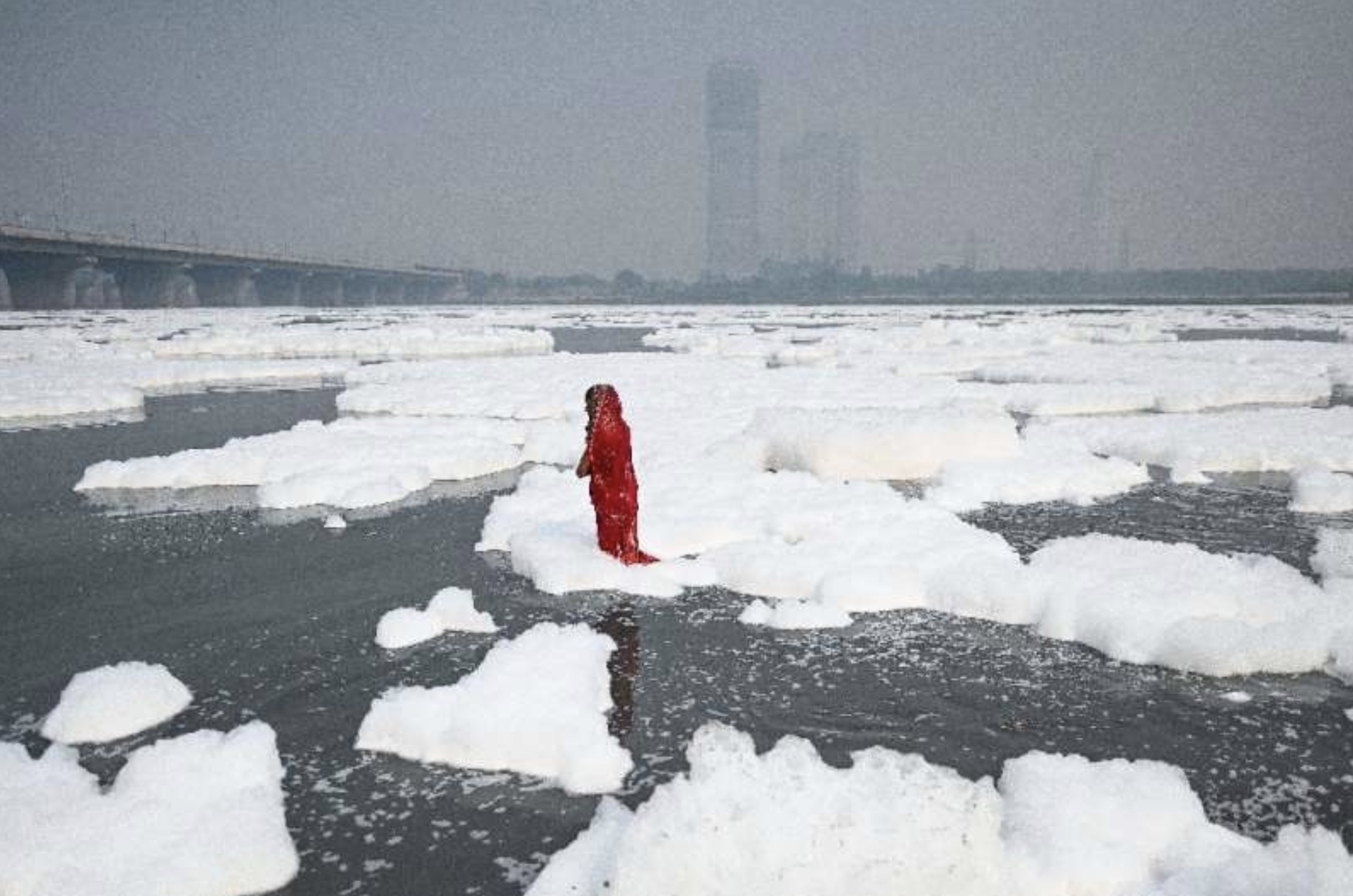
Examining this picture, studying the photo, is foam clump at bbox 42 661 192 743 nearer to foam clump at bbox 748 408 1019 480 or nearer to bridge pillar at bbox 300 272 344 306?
foam clump at bbox 748 408 1019 480

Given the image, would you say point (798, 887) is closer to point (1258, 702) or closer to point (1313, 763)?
point (1313, 763)

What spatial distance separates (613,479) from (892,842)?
3.17 m

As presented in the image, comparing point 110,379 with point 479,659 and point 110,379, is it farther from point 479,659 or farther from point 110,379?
point 479,659

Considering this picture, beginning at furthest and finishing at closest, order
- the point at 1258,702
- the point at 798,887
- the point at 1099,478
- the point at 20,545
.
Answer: the point at 1099,478 → the point at 20,545 → the point at 1258,702 → the point at 798,887

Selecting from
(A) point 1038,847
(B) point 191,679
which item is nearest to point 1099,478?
(A) point 1038,847

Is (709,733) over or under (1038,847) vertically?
over

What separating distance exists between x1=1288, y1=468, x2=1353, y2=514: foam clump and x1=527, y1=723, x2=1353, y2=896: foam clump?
5187 millimetres

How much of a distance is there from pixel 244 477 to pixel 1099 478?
783 centimetres

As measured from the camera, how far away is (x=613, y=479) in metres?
5.47

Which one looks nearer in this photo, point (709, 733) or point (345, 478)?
point (709, 733)

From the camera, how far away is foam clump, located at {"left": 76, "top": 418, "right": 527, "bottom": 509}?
312 inches

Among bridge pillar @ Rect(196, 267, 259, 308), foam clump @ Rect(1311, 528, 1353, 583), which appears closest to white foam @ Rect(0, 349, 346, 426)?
foam clump @ Rect(1311, 528, 1353, 583)

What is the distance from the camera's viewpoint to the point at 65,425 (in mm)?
12469

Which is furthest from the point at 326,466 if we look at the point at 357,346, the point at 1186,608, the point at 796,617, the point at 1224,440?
the point at 357,346
